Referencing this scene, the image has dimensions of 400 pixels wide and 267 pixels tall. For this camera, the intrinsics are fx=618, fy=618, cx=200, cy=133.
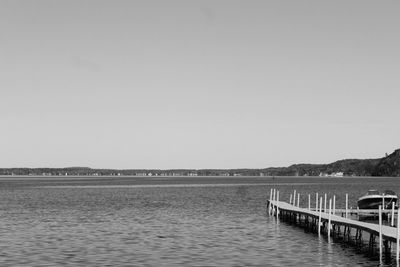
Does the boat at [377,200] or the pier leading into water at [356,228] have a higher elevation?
the boat at [377,200]

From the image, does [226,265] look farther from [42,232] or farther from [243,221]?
[243,221]

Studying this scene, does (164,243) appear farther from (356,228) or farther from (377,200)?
(377,200)

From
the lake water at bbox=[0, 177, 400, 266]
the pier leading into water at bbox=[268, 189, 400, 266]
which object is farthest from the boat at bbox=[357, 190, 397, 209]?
the lake water at bbox=[0, 177, 400, 266]

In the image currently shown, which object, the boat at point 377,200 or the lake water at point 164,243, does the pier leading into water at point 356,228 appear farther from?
the lake water at point 164,243

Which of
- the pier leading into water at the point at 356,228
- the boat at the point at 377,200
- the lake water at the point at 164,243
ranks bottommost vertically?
the lake water at the point at 164,243

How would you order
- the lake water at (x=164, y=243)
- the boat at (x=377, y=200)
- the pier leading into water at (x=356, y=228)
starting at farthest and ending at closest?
the boat at (x=377, y=200), the pier leading into water at (x=356, y=228), the lake water at (x=164, y=243)

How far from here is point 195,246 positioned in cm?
4056

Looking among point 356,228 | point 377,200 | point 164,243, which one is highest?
point 377,200

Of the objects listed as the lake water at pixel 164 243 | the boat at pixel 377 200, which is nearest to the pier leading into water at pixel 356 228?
the boat at pixel 377 200

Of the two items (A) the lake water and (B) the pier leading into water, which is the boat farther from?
(A) the lake water

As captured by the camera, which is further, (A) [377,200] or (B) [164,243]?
(A) [377,200]

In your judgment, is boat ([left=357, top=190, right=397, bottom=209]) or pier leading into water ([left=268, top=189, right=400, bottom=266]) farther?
boat ([left=357, top=190, right=397, bottom=209])

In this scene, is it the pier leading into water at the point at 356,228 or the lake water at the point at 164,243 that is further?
the pier leading into water at the point at 356,228

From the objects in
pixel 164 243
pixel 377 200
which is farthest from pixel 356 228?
pixel 377 200
